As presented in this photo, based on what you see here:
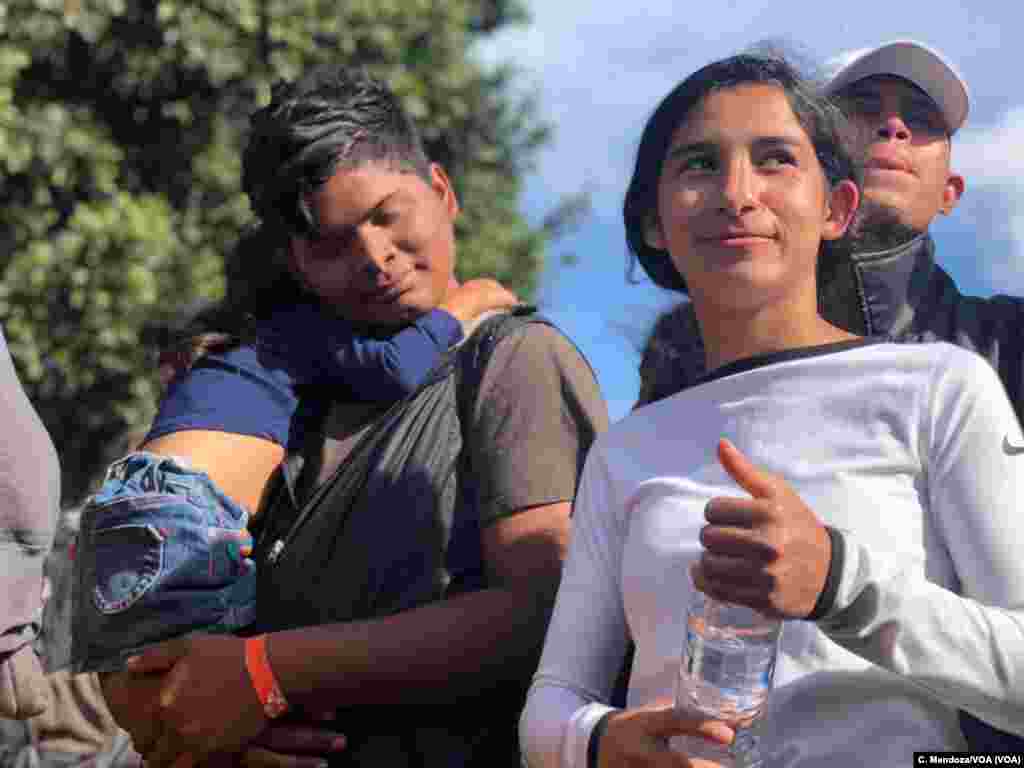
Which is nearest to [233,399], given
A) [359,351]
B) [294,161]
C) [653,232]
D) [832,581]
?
[359,351]

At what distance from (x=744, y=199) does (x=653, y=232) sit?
34 centimetres

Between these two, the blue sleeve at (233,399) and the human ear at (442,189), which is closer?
the blue sleeve at (233,399)

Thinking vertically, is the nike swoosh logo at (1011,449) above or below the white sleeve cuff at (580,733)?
above

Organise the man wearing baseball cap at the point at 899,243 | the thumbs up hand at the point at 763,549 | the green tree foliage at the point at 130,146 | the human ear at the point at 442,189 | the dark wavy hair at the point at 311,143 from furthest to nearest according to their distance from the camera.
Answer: the green tree foliage at the point at 130,146 → the human ear at the point at 442,189 → the dark wavy hair at the point at 311,143 → the man wearing baseball cap at the point at 899,243 → the thumbs up hand at the point at 763,549

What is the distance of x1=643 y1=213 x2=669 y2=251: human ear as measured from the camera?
2336 mm

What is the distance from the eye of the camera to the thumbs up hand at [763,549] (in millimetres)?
1572

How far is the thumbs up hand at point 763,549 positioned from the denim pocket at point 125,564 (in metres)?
0.94

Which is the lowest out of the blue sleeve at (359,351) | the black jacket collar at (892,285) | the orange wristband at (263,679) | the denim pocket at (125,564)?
the orange wristband at (263,679)

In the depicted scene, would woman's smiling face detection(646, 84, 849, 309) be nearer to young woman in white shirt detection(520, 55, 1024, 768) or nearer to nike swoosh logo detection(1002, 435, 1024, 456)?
young woman in white shirt detection(520, 55, 1024, 768)

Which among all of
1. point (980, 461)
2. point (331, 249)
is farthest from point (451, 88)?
point (980, 461)

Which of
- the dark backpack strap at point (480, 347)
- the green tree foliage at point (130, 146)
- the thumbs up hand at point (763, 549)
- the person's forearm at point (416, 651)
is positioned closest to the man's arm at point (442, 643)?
the person's forearm at point (416, 651)

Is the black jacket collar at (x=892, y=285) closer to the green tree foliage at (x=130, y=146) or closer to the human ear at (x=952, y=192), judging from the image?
the human ear at (x=952, y=192)

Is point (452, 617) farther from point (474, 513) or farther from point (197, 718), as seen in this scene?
point (197, 718)

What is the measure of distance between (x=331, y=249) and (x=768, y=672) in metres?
1.22
